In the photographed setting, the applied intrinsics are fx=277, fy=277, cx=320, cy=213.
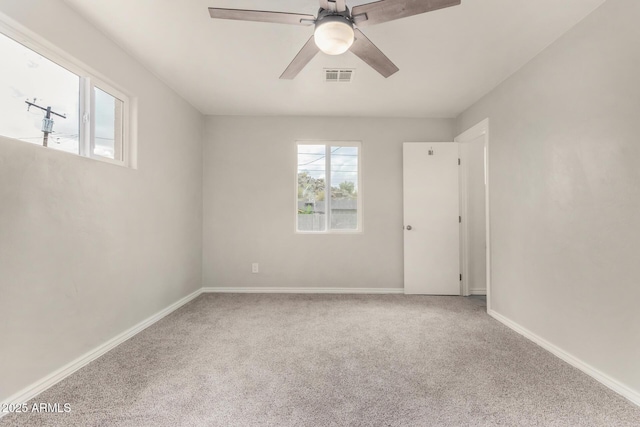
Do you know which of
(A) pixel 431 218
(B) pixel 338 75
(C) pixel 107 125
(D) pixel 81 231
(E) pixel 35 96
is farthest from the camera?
(A) pixel 431 218

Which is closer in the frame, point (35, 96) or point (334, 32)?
point (334, 32)

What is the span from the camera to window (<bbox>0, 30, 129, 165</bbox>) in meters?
1.60

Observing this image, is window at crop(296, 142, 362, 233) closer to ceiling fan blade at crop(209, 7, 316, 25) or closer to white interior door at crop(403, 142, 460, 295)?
white interior door at crop(403, 142, 460, 295)

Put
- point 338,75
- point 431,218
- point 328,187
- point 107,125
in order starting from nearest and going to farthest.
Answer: point 107,125
point 338,75
point 431,218
point 328,187

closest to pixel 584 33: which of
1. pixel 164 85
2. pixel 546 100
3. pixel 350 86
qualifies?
pixel 546 100

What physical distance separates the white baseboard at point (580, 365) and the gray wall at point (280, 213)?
5.04 feet

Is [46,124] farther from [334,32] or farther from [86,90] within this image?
[334,32]

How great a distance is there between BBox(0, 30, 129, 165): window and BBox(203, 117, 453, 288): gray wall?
5.08 feet

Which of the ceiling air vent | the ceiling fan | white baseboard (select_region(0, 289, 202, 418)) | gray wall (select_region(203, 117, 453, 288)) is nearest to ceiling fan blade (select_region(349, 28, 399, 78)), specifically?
the ceiling fan

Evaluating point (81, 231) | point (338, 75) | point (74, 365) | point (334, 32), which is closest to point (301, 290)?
point (74, 365)

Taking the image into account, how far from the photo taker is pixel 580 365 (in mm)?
1944

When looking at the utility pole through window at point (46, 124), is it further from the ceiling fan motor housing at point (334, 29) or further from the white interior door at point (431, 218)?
the white interior door at point (431, 218)

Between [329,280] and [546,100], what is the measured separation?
9.92 feet

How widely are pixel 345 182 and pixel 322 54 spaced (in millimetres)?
1878
